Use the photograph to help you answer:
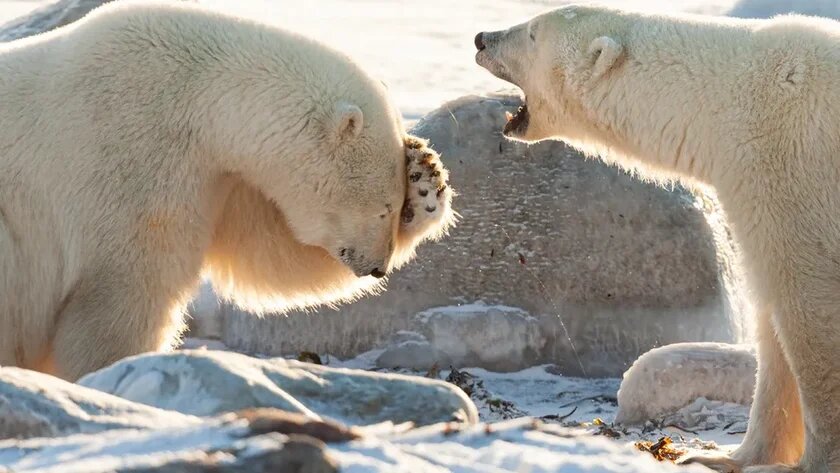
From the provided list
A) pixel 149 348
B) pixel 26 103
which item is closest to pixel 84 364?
pixel 149 348

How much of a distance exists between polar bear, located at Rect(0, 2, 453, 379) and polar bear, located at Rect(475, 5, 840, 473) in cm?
80

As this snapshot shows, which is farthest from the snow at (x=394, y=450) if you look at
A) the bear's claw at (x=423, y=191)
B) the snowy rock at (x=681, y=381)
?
the snowy rock at (x=681, y=381)

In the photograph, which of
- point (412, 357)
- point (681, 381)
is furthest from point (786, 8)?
point (681, 381)

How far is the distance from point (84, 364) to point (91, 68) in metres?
0.97

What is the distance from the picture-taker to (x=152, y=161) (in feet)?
13.7

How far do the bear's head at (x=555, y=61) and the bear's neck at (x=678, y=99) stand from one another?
8cm

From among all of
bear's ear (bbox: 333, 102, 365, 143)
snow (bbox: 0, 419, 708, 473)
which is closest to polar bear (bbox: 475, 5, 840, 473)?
bear's ear (bbox: 333, 102, 365, 143)

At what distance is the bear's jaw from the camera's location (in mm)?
5156

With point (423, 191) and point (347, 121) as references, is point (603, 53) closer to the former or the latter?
point (423, 191)

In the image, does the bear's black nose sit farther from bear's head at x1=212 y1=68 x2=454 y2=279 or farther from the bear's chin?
bear's head at x1=212 y1=68 x2=454 y2=279

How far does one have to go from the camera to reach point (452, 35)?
41.7ft

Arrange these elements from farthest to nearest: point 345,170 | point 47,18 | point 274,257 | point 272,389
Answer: point 47,18 → point 274,257 → point 345,170 → point 272,389

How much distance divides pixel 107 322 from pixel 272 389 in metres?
1.82

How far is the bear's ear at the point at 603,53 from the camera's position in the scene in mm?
4586
